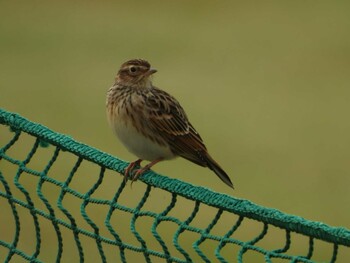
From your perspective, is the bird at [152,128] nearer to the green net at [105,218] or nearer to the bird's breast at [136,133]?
the bird's breast at [136,133]

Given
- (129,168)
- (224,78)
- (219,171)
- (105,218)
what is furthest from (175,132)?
(224,78)

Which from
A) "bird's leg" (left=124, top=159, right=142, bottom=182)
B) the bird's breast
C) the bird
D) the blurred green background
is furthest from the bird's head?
the blurred green background

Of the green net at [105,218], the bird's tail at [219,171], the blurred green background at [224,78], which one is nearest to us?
the green net at [105,218]

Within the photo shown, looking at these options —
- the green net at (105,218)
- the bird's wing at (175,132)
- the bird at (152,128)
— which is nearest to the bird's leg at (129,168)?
the green net at (105,218)

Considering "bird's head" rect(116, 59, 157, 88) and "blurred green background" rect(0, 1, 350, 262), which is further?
"blurred green background" rect(0, 1, 350, 262)

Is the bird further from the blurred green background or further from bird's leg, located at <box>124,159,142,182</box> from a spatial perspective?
the blurred green background

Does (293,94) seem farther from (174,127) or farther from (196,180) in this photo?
(174,127)

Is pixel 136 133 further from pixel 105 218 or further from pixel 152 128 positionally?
Answer: pixel 105 218
